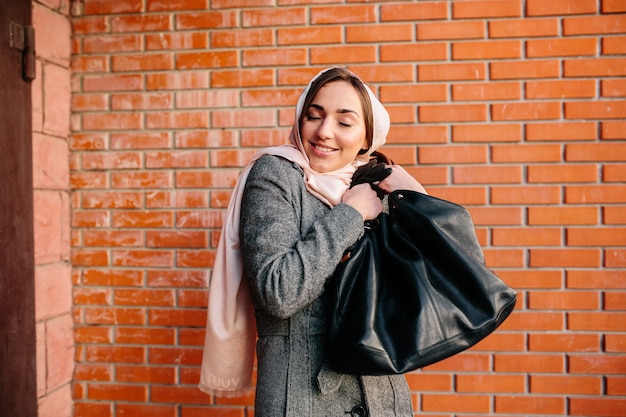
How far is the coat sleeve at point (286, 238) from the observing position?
129cm

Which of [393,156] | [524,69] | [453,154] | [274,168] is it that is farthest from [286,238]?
[524,69]

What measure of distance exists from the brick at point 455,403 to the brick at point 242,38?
1.80 metres

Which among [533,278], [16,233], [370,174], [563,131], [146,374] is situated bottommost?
[146,374]

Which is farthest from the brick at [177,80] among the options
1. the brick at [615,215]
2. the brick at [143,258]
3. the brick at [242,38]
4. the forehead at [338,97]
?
the brick at [615,215]

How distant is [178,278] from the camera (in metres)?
2.41

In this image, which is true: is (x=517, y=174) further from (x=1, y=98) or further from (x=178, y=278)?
(x=1, y=98)

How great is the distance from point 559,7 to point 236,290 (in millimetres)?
1924

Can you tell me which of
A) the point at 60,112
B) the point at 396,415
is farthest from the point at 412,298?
the point at 60,112

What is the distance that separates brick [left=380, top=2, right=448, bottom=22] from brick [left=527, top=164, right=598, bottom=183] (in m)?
0.83

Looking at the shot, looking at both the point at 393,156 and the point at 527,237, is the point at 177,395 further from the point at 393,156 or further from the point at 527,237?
the point at 527,237

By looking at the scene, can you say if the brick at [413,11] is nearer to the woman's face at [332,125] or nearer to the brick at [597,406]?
the woman's face at [332,125]

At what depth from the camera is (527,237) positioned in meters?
2.25

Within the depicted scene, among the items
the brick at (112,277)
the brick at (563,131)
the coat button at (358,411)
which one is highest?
the brick at (563,131)

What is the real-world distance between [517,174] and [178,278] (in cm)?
169
